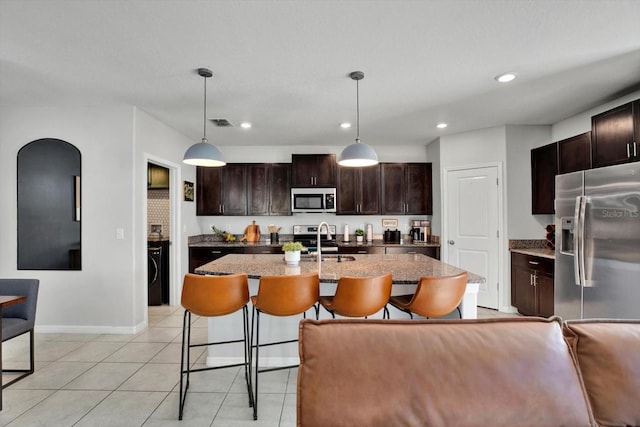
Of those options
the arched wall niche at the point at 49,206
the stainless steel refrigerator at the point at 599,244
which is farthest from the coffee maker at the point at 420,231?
the arched wall niche at the point at 49,206

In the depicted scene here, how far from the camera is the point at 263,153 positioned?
18.4ft

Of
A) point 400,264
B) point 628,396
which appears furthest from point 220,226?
point 628,396

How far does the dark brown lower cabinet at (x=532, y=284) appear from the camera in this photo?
11.4 feet

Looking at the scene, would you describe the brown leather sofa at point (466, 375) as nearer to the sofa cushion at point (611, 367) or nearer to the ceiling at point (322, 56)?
the sofa cushion at point (611, 367)

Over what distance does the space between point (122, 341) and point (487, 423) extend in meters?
3.46

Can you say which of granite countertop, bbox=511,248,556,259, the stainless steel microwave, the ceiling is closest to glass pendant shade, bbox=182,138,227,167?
the ceiling

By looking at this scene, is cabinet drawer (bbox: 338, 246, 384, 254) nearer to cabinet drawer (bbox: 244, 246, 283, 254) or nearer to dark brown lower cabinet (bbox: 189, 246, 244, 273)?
cabinet drawer (bbox: 244, 246, 283, 254)

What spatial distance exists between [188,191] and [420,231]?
12.3 ft

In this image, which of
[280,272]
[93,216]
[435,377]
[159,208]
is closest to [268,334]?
[280,272]

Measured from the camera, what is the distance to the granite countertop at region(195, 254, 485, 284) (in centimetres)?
232

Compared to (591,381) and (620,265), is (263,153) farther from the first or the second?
(591,381)

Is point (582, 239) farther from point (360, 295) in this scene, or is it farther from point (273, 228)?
Answer: point (273, 228)

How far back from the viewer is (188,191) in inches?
197

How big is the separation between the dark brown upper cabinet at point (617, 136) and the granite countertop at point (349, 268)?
1.81 m
